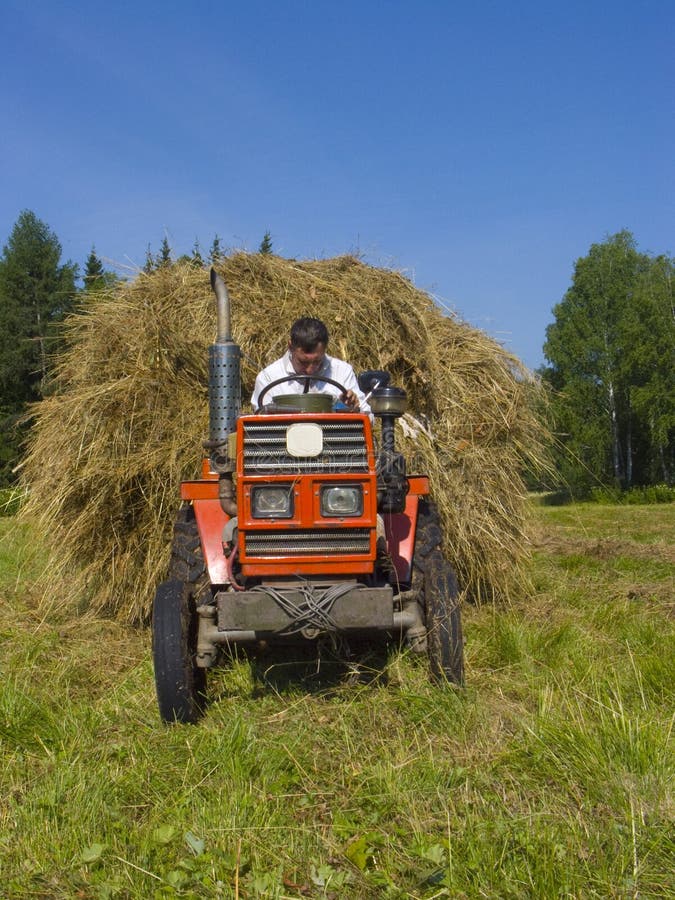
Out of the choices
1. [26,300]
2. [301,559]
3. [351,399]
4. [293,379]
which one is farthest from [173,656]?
[26,300]

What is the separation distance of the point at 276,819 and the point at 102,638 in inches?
115

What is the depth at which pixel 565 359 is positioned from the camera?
35.4m

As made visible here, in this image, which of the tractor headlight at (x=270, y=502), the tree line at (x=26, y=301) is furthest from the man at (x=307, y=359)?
the tree line at (x=26, y=301)

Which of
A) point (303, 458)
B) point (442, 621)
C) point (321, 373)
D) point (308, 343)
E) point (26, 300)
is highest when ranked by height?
point (26, 300)

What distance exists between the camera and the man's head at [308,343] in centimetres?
489

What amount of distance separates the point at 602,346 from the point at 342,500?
33.2m

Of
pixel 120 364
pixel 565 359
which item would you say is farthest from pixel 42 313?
pixel 120 364

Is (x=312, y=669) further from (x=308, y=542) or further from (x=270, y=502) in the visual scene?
(x=270, y=502)

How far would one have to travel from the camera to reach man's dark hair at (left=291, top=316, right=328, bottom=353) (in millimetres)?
4887

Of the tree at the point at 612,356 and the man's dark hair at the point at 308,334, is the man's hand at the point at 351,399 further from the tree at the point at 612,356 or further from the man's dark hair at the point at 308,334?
the tree at the point at 612,356

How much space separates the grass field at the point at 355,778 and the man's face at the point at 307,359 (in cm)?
168

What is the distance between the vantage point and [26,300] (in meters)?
36.7

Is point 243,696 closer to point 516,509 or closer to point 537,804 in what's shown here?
point 537,804

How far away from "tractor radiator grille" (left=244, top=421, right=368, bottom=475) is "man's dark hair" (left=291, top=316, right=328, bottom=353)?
1.22 m
